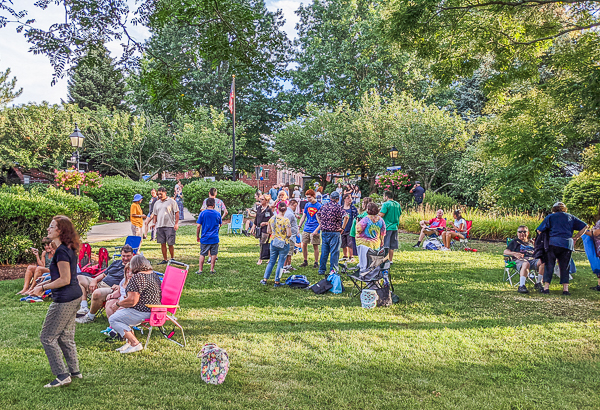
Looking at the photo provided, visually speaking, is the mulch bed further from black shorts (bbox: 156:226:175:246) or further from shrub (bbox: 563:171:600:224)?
shrub (bbox: 563:171:600:224)

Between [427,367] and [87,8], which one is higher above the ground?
[87,8]

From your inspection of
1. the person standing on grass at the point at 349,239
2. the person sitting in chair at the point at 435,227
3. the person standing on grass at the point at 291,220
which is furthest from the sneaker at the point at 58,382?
the person sitting in chair at the point at 435,227

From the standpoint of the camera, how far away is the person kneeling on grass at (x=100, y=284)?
5.86 m

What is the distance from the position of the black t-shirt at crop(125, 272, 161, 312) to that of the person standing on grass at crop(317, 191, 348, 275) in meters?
4.42

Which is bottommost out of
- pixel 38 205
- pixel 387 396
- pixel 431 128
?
pixel 387 396

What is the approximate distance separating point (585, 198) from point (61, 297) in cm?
1607

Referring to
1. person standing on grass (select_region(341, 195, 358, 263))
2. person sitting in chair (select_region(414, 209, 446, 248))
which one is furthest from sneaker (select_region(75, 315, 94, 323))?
person sitting in chair (select_region(414, 209, 446, 248))

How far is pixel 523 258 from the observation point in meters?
8.67

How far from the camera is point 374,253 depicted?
25.0ft

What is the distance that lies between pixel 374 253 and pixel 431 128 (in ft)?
68.2

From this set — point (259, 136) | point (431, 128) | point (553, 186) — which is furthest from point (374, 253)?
point (259, 136)

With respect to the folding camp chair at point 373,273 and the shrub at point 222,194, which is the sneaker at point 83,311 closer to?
the folding camp chair at point 373,273

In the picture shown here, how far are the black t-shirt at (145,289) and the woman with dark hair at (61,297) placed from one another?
34.3 inches

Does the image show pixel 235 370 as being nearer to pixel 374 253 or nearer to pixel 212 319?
pixel 212 319
